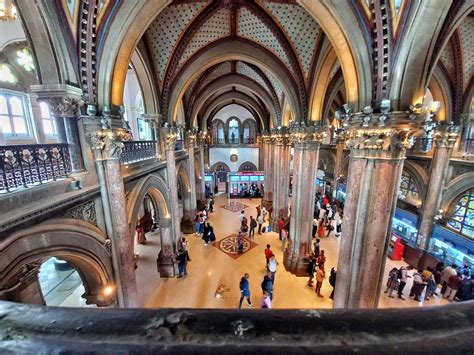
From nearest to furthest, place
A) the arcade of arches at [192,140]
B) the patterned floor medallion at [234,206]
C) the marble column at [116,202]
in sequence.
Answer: the arcade of arches at [192,140]
the marble column at [116,202]
the patterned floor medallion at [234,206]

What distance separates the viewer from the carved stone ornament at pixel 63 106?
3176mm

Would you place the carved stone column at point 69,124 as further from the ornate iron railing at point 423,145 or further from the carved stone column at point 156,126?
the ornate iron railing at point 423,145

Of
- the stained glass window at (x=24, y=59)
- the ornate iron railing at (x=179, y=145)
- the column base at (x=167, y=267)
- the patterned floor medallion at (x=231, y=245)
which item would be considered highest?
the stained glass window at (x=24, y=59)

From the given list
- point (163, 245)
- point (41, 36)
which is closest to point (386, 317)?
point (41, 36)

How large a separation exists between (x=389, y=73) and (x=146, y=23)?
4596 millimetres

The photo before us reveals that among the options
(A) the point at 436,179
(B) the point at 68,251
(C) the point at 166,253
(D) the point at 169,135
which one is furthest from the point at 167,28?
(A) the point at 436,179

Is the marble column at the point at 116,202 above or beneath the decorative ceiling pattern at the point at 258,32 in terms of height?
beneath

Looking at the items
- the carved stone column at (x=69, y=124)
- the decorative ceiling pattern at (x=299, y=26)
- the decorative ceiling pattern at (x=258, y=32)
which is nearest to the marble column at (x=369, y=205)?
the decorative ceiling pattern at (x=299, y=26)

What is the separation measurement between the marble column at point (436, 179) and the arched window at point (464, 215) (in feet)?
1.77

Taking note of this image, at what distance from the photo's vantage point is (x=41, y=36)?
2.99 m

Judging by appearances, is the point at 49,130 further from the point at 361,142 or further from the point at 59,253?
the point at 361,142

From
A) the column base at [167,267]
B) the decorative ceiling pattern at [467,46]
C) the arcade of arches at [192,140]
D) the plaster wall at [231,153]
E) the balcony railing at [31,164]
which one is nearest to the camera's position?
the balcony railing at [31,164]

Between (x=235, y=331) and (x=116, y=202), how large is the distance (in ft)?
14.0

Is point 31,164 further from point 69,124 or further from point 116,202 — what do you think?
point 116,202
